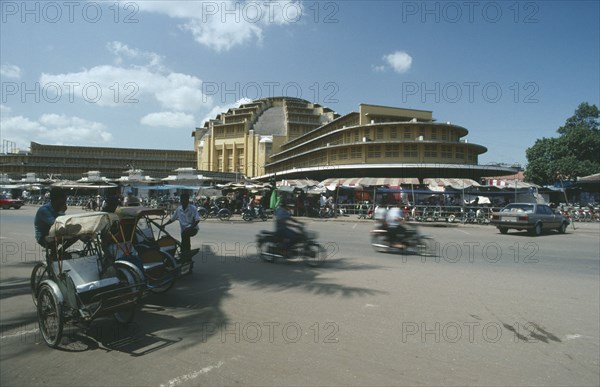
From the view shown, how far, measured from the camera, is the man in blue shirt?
561 centimetres

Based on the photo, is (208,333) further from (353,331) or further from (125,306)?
(353,331)

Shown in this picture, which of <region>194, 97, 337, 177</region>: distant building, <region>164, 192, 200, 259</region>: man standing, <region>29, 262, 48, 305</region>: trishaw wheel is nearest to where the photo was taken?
<region>29, 262, 48, 305</region>: trishaw wheel

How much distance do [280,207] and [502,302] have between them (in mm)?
5136

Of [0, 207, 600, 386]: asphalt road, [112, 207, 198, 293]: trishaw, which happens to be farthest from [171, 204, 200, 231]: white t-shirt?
A: [112, 207, 198, 293]: trishaw

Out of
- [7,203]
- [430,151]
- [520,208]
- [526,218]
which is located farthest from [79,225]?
[430,151]

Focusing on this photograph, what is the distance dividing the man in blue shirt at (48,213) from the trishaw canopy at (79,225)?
1.21m

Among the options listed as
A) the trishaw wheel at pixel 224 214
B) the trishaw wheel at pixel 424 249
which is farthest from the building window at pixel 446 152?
the trishaw wheel at pixel 424 249

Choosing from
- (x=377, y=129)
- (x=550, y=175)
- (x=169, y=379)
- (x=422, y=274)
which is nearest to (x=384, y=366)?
(x=169, y=379)

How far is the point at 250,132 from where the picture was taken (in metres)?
82.1

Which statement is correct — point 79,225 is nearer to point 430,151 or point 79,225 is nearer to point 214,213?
point 214,213

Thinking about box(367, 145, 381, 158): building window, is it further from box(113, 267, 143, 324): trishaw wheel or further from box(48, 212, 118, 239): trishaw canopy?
box(48, 212, 118, 239): trishaw canopy

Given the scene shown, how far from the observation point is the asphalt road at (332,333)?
3.53 m

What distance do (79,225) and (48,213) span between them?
5.03ft

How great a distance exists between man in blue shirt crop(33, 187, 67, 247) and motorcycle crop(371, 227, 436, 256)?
7891 mm
